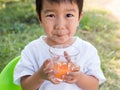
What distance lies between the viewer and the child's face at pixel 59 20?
1.67m

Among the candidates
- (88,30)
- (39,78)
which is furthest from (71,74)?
(88,30)

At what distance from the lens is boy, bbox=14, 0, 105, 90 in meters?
1.67

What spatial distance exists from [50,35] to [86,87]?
1.07ft

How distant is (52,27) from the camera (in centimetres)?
168

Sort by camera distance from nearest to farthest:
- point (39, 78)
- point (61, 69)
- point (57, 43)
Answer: point (61, 69), point (39, 78), point (57, 43)

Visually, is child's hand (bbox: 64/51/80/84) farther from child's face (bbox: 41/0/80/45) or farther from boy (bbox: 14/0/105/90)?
child's face (bbox: 41/0/80/45)

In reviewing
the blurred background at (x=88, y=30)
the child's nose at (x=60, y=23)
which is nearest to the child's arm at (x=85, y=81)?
the child's nose at (x=60, y=23)

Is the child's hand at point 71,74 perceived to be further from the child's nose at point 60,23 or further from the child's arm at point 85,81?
the child's nose at point 60,23

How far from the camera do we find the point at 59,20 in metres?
1.67

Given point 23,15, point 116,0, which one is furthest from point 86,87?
point 116,0

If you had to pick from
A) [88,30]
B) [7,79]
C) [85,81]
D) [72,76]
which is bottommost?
[88,30]

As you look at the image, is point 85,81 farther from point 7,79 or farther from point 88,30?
point 88,30

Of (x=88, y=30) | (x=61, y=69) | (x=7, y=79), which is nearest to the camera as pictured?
(x=61, y=69)

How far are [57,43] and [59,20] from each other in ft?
0.56
